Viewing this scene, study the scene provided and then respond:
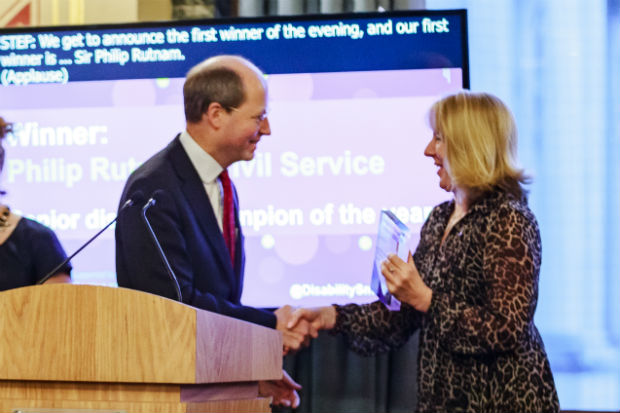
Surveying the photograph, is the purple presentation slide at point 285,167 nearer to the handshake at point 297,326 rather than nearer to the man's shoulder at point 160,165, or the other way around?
the handshake at point 297,326

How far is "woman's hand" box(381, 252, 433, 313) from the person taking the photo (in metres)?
2.73

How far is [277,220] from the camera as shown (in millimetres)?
3850

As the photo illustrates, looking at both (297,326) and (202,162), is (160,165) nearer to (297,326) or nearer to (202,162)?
(202,162)

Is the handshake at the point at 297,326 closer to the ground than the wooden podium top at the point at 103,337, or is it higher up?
closer to the ground

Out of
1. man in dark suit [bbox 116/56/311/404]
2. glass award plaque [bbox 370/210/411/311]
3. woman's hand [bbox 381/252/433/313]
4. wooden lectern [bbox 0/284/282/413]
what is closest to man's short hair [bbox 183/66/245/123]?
man in dark suit [bbox 116/56/311/404]

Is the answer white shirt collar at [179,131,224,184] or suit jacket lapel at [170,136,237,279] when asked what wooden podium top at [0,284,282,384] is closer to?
suit jacket lapel at [170,136,237,279]

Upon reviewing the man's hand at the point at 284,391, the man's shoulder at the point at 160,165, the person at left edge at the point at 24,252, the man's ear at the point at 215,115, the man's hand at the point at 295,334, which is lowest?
the man's hand at the point at 284,391

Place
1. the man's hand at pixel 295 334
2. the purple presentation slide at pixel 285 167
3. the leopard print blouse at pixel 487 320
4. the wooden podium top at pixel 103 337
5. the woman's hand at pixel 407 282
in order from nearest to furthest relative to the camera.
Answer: the wooden podium top at pixel 103 337 → the leopard print blouse at pixel 487 320 → the woman's hand at pixel 407 282 → the man's hand at pixel 295 334 → the purple presentation slide at pixel 285 167

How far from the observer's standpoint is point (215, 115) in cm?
309

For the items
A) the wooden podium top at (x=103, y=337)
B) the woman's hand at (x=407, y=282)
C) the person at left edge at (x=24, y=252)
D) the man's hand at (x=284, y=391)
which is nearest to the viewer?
the wooden podium top at (x=103, y=337)

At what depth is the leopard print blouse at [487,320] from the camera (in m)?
2.59

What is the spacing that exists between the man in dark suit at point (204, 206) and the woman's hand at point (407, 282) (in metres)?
0.48

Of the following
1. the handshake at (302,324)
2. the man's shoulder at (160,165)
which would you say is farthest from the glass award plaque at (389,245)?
the man's shoulder at (160,165)

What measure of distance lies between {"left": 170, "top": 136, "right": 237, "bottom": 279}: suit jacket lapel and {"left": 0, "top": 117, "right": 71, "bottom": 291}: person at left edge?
0.64m
